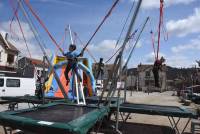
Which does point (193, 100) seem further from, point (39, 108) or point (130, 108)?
point (39, 108)

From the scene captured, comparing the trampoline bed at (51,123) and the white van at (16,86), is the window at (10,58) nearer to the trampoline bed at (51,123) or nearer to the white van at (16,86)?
the white van at (16,86)

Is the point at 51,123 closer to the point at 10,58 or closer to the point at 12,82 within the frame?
the point at 12,82

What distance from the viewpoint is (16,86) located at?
735 inches


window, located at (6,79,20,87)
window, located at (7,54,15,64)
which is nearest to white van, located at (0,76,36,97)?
window, located at (6,79,20,87)

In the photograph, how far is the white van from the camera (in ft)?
58.2

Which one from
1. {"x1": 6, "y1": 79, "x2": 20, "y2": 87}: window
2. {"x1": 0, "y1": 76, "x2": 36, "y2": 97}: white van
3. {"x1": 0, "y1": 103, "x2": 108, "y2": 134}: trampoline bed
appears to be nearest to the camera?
{"x1": 0, "y1": 103, "x2": 108, "y2": 134}: trampoline bed

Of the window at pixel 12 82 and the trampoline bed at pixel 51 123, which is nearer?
the trampoline bed at pixel 51 123

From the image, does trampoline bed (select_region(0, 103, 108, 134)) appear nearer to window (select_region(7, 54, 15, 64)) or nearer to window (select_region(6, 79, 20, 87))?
window (select_region(6, 79, 20, 87))

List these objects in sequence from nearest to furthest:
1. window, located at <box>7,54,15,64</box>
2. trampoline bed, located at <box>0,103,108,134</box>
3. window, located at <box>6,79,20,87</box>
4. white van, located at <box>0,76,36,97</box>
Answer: trampoline bed, located at <box>0,103,108,134</box>, white van, located at <box>0,76,36,97</box>, window, located at <box>6,79,20,87</box>, window, located at <box>7,54,15,64</box>

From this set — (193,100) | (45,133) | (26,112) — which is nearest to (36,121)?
(45,133)

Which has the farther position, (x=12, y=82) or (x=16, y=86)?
(x=16, y=86)

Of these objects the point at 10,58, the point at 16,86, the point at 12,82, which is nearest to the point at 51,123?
the point at 12,82

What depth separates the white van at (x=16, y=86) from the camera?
58.2 ft

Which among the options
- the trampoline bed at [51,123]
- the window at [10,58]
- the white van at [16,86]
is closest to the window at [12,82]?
the white van at [16,86]
